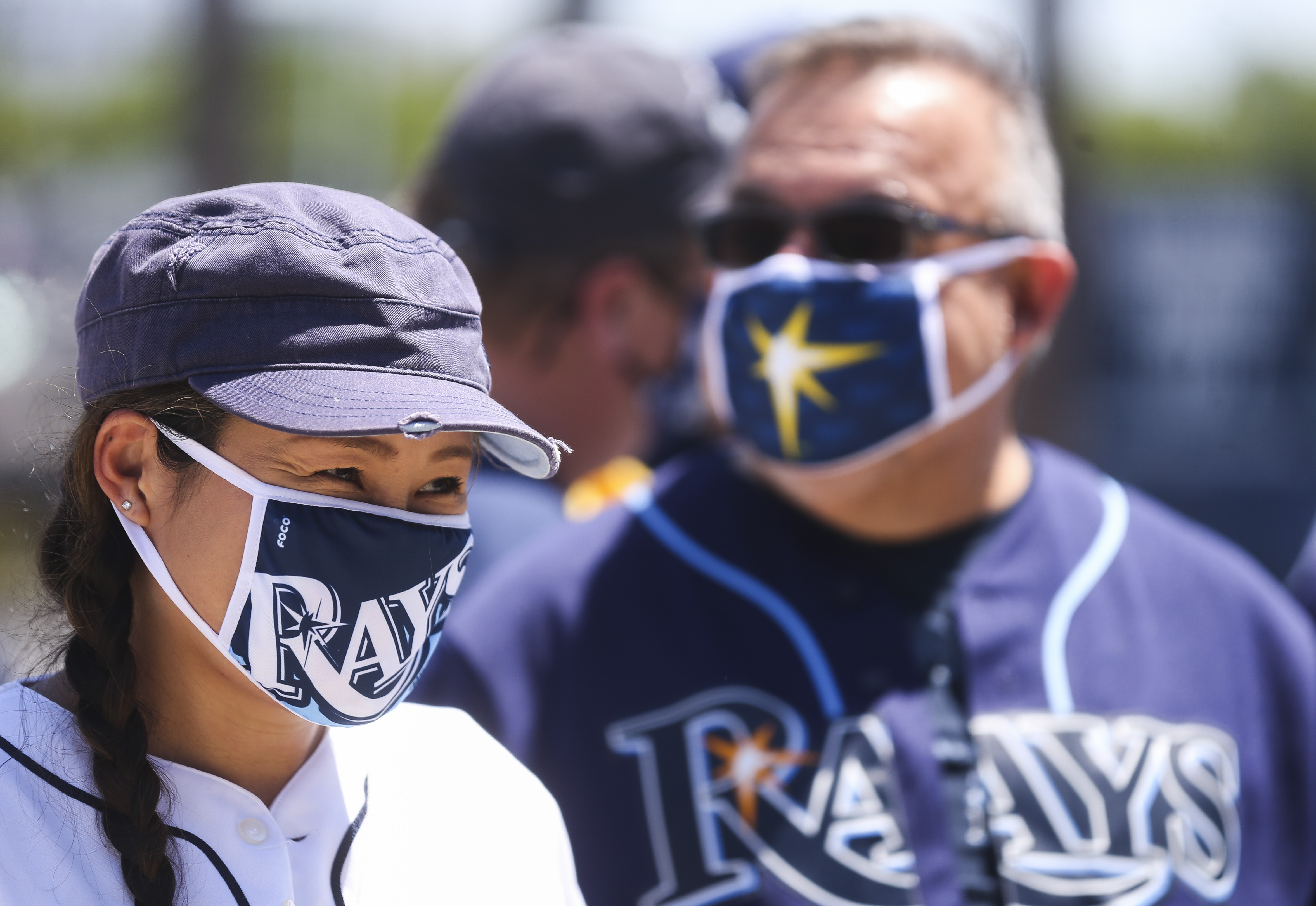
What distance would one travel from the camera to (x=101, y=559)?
4.86 ft

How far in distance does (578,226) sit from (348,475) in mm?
1778

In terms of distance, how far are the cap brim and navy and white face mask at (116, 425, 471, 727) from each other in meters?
0.10

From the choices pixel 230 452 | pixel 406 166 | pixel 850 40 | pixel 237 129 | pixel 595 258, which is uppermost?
pixel 850 40

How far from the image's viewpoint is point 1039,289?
9.12 ft

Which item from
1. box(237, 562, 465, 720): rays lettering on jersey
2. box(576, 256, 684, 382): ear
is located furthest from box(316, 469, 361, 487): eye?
box(576, 256, 684, 382): ear

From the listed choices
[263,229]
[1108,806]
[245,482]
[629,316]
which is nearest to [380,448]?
[245,482]

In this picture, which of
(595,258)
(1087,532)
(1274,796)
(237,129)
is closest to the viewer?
(1274,796)

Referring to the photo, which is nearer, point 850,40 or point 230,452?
point 230,452

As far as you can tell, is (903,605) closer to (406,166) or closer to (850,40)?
(850,40)

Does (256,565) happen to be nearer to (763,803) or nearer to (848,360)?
(763,803)

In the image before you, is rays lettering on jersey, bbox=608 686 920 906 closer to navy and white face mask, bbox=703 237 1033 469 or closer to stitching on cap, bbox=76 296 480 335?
navy and white face mask, bbox=703 237 1033 469

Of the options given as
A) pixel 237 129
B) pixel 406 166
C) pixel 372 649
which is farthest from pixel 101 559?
pixel 406 166

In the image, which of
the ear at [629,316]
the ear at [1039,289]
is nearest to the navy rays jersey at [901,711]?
the ear at [1039,289]

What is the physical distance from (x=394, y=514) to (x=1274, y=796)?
179 centimetres
